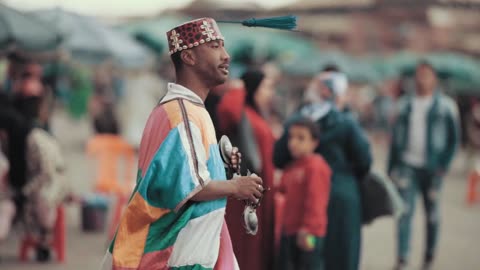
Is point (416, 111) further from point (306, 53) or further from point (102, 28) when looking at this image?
point (306, 53)

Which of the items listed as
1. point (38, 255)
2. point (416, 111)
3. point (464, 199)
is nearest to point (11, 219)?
point (38, 255)

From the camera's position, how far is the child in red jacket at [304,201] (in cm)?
600

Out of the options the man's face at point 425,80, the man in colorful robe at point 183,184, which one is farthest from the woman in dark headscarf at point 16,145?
the man in colorful robe at point 183,184

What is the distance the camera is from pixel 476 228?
12211 millimetres

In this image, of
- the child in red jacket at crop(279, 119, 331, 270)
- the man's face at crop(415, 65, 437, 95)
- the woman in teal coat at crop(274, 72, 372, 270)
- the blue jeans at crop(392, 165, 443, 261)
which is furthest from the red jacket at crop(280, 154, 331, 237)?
the man's face at crop(415, 65, 437, 95)

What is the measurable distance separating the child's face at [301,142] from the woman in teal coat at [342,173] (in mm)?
214

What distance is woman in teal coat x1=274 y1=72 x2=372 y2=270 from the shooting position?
6.53 metres

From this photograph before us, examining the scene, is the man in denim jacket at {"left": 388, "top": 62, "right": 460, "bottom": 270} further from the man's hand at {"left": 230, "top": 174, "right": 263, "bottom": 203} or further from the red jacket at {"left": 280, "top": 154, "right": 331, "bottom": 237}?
the man's hand at {"left": 230, "top": 174, "right": 263, "bottom": 203}

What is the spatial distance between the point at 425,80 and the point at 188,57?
5.14 meters

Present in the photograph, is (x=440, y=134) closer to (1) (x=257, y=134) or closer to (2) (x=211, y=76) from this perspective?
(1) (x=257, y=134)

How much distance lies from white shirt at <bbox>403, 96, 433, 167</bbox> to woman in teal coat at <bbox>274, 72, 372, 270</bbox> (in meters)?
2.30

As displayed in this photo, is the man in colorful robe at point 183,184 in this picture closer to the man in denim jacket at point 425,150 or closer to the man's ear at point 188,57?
the man's ear at point 188,57

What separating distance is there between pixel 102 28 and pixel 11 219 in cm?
562

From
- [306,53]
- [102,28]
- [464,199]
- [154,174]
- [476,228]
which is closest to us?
[154,174]
